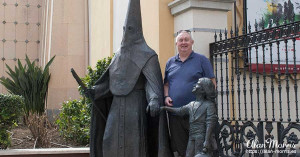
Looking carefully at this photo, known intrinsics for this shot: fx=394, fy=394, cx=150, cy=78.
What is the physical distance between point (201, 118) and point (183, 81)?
594 millimetres

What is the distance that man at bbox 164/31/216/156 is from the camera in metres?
4.71

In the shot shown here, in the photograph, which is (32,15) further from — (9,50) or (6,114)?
(6,114)

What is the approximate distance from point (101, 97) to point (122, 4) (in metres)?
4.98

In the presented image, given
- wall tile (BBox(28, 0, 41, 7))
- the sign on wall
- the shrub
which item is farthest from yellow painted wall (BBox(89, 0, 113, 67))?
the sign on wall

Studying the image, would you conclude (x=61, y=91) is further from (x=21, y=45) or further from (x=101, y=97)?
(x=101, y=97)

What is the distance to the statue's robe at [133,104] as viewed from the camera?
4.63 metres

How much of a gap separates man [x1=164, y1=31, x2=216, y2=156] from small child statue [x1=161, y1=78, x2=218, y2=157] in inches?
11.3

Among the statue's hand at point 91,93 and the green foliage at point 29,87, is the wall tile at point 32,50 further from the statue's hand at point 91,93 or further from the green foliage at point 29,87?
the statue's hand at point 91,93

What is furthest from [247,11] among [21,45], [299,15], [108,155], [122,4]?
[21,45]

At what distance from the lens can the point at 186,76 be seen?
Result: 472 centimetres

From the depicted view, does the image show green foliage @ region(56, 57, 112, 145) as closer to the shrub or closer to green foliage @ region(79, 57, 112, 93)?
green foliage @ region(79, 57, 112, 93)

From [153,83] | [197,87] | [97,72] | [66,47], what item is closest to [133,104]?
[153,83]

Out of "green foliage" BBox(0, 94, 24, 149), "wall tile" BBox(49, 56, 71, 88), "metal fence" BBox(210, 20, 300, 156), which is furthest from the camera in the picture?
"wall tile" BBox(49, 56, 71, 88)

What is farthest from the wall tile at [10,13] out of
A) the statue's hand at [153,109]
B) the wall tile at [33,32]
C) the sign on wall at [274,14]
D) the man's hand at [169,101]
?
the statue's hand at [153,109]
